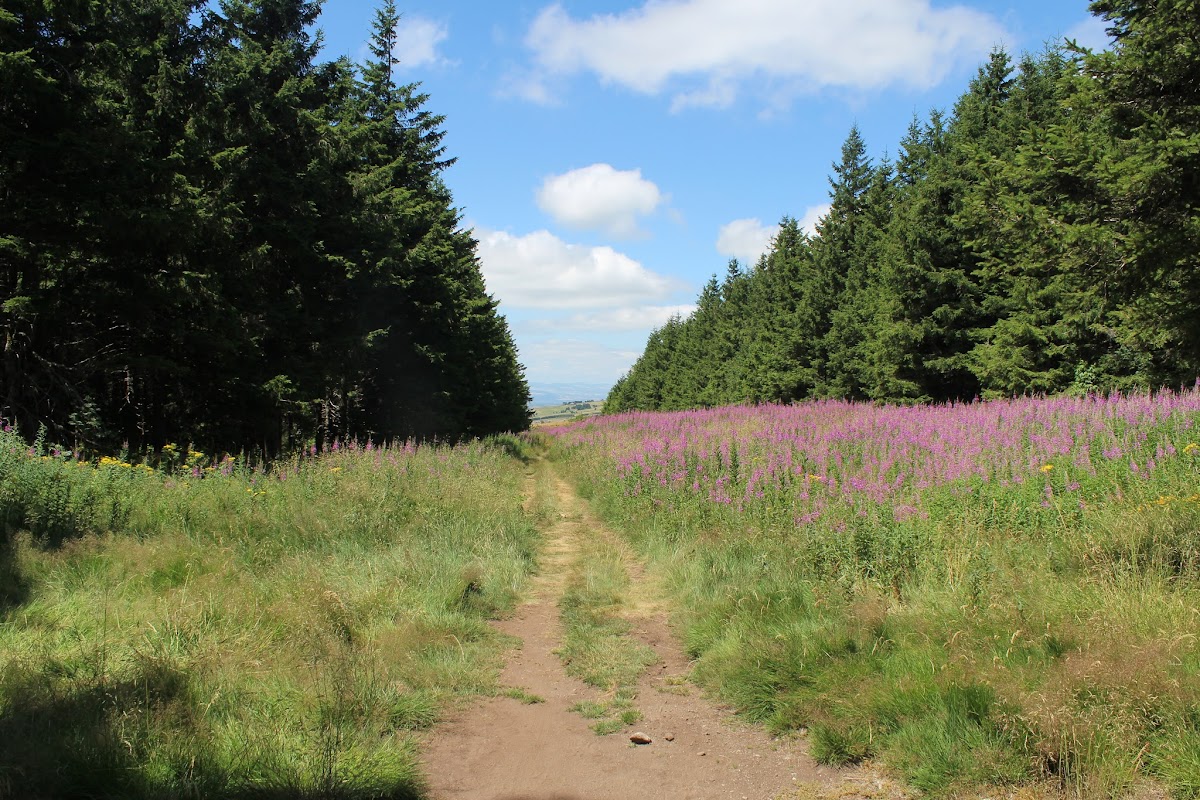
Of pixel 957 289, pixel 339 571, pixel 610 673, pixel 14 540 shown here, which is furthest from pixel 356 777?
pixel 957 289

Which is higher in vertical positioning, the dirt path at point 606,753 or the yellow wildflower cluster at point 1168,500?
the yellow wildflower cluster at point 1168,500

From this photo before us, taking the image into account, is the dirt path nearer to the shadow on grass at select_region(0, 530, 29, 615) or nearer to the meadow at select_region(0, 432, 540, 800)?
the meadow at select_region(0, 432, 540, 800)

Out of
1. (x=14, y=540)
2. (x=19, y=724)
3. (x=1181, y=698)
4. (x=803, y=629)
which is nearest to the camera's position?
(x=1181, y=698)

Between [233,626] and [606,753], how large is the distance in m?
3.14

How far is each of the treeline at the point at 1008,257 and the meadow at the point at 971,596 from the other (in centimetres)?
244

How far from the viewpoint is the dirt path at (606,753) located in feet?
11.9

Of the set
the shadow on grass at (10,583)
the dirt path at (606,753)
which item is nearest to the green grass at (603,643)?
the dirt path at (606,753)

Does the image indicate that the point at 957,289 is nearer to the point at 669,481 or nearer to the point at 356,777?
the point at 669,481

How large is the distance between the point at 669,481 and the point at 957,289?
697 inches

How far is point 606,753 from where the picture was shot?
13.4 ft

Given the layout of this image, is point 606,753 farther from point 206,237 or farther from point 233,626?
point 206,237

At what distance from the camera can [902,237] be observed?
23594 millimetres

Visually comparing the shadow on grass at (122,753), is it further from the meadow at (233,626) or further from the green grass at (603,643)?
the green grass at (603,643)

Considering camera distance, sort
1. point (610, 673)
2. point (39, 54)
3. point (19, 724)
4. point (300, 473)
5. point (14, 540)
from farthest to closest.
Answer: point (39, 54) → point (300, 473) → point (14, 540) → point (610, 673) → point (19, 724)
